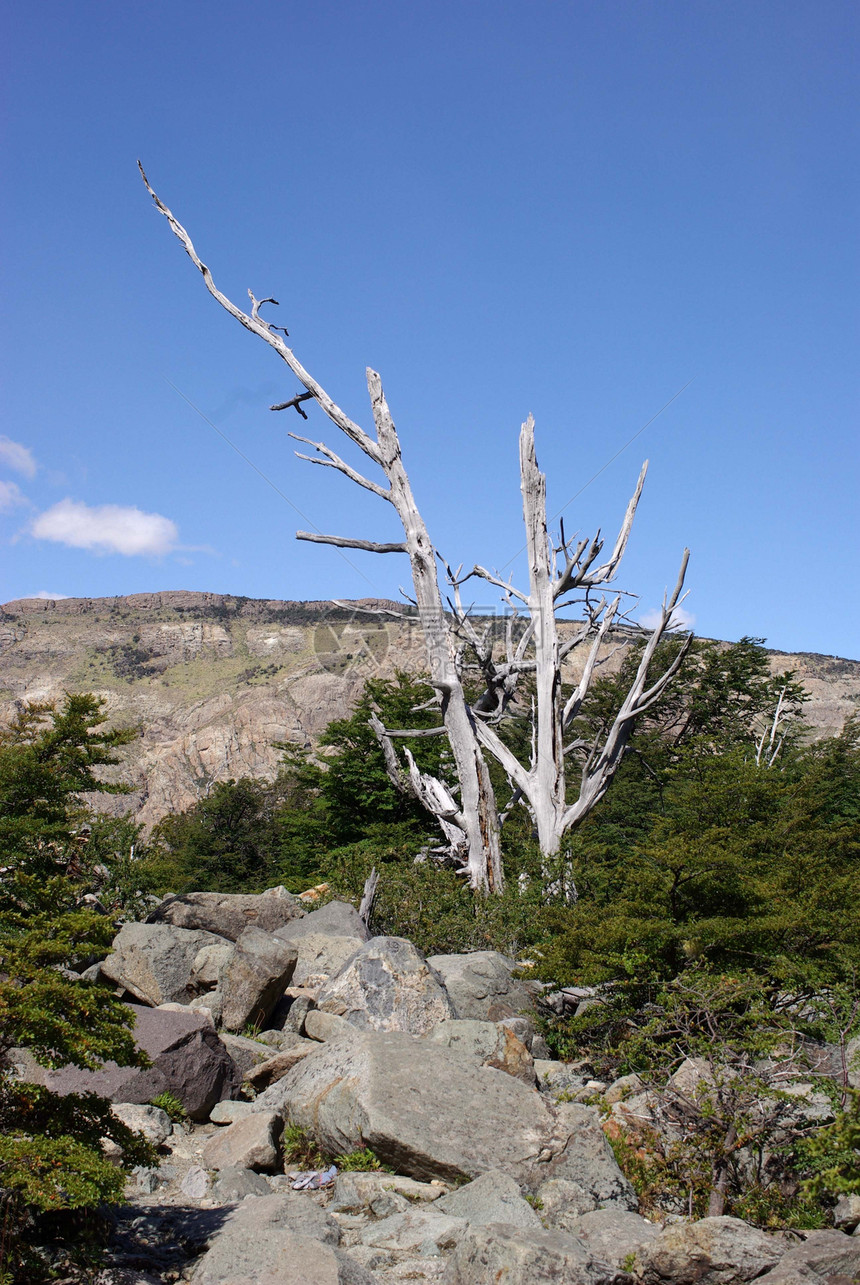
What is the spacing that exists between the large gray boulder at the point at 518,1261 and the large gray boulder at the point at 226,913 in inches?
269

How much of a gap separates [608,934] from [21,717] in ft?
36.5

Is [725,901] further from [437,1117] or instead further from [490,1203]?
[490,1203]

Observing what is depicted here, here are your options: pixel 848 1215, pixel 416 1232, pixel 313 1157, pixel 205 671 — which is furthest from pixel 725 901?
pixel 205 671

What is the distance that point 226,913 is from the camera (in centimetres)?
1065

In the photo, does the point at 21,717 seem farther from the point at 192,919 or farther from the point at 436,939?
the point at 436,939

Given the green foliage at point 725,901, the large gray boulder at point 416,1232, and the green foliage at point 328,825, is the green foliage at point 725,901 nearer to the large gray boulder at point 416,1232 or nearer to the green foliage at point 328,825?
the large gray boulder at point 416,1232

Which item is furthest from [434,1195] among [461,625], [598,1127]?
[461,625]

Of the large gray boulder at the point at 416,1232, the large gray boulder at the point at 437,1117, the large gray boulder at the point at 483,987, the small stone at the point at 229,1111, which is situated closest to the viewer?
the large gray boulder at the point at 416,1232

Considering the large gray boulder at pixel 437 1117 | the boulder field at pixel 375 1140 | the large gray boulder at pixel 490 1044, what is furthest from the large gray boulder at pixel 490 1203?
the large gray boulder at pixel 490 1044

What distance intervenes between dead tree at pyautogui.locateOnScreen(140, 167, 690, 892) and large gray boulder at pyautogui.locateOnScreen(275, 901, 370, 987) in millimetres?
3121

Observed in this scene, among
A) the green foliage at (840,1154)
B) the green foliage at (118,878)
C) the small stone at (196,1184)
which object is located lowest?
the green foliage at (118,878)

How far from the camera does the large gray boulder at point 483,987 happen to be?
8.11m

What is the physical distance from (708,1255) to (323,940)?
661 cm

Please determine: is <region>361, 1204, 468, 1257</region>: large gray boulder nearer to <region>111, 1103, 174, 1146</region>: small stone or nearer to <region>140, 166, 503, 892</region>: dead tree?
<region>111, 1103, 174, 1146</region>: small stone
